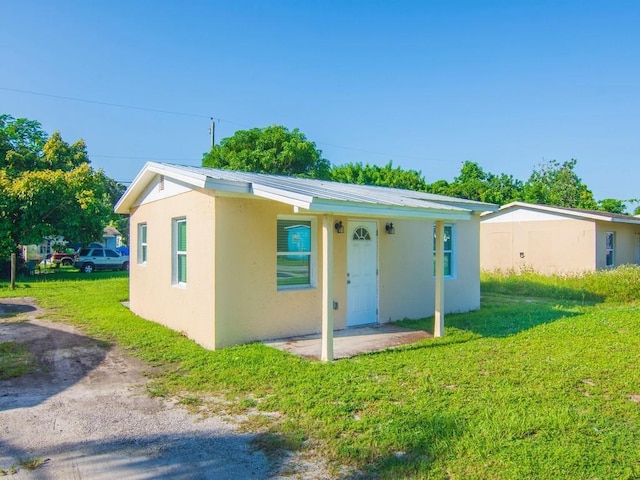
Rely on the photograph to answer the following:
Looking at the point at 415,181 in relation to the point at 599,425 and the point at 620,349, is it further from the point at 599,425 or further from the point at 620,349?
the point at 599,425

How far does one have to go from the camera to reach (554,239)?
58.2 ft

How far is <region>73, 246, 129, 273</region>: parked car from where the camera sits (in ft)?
82.8

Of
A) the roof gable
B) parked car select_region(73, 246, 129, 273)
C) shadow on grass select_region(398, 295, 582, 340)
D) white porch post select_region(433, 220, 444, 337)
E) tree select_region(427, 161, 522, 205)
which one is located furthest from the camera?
tree select_region(427, 161, 522, 205)

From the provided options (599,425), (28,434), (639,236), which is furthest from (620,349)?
(639,236)

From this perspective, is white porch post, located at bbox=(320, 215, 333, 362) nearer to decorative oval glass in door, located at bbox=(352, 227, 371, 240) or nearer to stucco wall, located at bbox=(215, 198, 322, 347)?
stucco wall, located at bbox=(215, 198, 322, 347)

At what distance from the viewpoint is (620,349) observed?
22.9 feet

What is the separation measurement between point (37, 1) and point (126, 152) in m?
24.0

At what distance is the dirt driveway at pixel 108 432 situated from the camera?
11.5 ft

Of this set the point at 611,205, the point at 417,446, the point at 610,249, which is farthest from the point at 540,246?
the point at 611,205

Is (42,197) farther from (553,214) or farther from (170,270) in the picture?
(553,214)

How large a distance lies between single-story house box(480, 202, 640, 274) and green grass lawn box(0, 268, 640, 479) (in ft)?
27.9

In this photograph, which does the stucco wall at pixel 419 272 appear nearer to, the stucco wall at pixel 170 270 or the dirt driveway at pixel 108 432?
the stucco wall at pixel 170 270

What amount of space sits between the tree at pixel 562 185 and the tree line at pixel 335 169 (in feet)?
5.00

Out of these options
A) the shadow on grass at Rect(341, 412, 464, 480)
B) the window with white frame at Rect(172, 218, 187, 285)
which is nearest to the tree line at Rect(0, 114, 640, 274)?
the window with white frame at Rect(172, 218, 187, 285)
